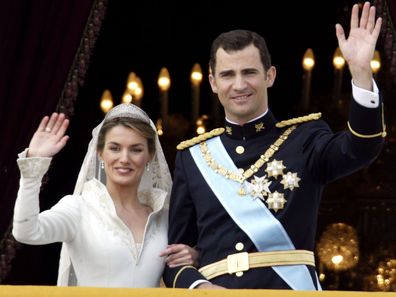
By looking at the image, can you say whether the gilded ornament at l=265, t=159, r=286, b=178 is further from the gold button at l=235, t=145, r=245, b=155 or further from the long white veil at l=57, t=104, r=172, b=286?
the long white veil at l=57, t=104, r=172, b=286

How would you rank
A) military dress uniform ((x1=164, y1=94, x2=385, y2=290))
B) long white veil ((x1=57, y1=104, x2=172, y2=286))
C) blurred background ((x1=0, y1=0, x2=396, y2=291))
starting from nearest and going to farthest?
military dress uniform ((x1=164, y1=94, x2=385, y2=290)), long white veil ((x1=57, y1=104, x2=172, y2=286)), blurred background ((x1=0, y1=0, x2=396, y2=291))

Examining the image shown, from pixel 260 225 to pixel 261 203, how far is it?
6cm

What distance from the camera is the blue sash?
344 cm

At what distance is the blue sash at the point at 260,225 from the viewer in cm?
344

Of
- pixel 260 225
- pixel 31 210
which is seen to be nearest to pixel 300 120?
pixel 260 225

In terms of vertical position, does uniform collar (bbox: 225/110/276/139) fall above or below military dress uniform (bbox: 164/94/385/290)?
above

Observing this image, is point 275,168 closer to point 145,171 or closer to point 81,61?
point 145,171

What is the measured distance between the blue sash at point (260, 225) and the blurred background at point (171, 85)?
1.69 metres

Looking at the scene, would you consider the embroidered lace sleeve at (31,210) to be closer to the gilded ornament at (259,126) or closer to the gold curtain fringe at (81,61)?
the gilded ornament at (259,126)

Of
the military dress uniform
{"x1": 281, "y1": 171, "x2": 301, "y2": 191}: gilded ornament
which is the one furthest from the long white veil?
{"x1": 281, "y1": 171, "x2": 301, "y2": 191}: gilded ornament

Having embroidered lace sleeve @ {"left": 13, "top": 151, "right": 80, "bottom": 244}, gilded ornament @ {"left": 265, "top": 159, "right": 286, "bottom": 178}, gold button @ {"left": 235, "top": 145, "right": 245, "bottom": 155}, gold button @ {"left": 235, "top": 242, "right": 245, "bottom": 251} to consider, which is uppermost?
gold button @ {"left": 235, "top": 145, "right": 245, "bottom": 155}

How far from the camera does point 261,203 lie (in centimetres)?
347

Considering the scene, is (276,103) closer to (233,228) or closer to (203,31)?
(203,31)

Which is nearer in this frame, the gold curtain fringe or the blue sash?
the blue sash
